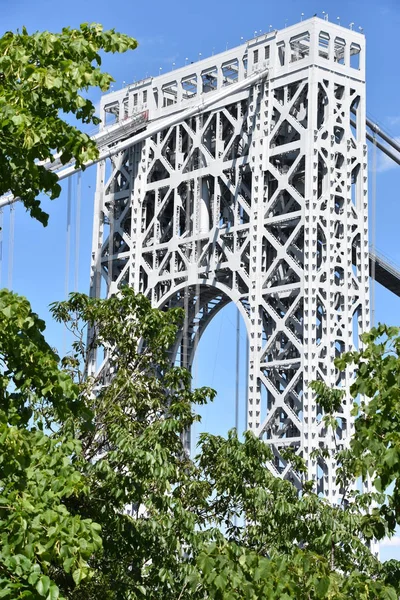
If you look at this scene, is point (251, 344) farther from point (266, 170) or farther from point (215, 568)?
→ point (215, 568)

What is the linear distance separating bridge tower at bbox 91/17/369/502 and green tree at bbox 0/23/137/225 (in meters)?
41.4

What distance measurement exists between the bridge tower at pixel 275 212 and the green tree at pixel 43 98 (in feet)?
136

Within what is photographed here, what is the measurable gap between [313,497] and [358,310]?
32.4 metres

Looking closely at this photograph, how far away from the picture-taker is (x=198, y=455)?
3075 cm

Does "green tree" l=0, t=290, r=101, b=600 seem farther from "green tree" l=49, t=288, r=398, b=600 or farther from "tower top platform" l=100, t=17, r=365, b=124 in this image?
"tower top platform" l=100, t=17, r=365, b=124

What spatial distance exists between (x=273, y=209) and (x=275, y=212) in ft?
1.34

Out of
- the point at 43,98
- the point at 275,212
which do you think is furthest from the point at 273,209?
the point at 43,98

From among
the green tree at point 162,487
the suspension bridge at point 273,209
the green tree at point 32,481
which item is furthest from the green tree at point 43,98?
the suspension bridge at point 273,209

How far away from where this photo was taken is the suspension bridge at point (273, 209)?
59.8 metres

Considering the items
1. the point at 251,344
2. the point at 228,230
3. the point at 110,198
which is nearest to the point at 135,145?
the point at 110,198

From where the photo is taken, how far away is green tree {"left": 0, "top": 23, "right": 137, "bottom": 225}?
15383 mm

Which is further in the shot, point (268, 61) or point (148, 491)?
point (268, 61)

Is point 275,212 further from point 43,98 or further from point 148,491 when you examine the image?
point 43,98

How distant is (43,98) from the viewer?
15.7 m
